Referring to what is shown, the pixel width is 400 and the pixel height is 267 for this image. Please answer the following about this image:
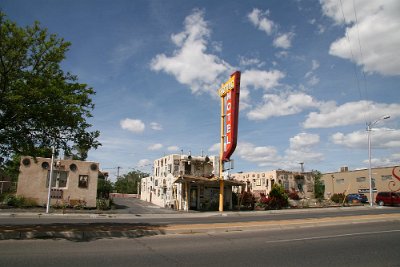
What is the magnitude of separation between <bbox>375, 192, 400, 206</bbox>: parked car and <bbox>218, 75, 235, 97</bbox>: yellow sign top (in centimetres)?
2327

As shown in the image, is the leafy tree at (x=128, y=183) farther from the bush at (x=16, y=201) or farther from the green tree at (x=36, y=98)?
the green tree at (x=36, y=98)

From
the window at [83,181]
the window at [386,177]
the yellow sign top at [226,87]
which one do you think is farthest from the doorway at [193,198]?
the window at [386,177]

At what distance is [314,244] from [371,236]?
346 centimetres

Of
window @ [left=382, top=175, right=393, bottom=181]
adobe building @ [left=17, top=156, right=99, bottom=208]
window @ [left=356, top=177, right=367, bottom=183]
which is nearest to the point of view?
adobe building @ [left=17, top=156, right=99, bottom=208]

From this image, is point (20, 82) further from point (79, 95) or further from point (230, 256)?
point (230, 256)

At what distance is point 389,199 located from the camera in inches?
1561

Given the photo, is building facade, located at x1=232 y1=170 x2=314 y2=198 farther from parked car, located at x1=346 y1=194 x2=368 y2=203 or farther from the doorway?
the doorway

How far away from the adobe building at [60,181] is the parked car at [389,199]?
33.2 meters

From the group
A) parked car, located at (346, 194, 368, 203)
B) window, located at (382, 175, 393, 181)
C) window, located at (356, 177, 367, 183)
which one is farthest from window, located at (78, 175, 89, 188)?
window, located at (356, 177, 367, 183)

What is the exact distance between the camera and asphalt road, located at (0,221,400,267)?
8.45 m

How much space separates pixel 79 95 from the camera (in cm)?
1376

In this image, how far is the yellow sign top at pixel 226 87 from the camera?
3381 centimetres

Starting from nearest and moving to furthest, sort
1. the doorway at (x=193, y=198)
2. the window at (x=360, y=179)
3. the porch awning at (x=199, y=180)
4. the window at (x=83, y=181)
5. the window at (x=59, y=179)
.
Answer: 1. the window at (x=59, y=179)
2. the porch awning at (x=199, y=180)
3. the window at (x=83, y=181)
4. the doorway at (x=193, y=198)
5. the window at (x=360, y=179)

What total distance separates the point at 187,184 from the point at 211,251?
83.0ft
